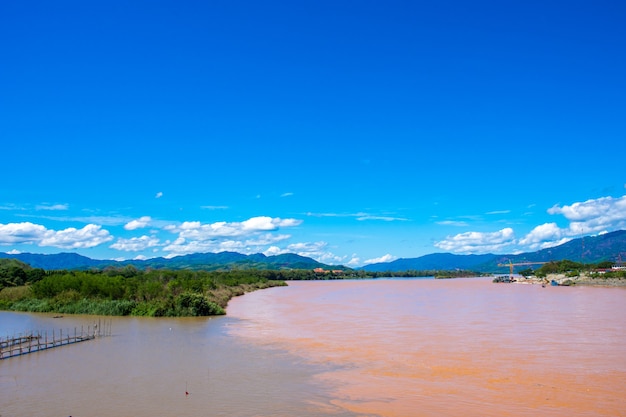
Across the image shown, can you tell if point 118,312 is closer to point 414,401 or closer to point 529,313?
point 414,401

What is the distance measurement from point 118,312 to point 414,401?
25.4 meters

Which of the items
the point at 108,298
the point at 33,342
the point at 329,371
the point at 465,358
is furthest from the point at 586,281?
the point at 33,342

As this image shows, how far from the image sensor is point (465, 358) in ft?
58.2

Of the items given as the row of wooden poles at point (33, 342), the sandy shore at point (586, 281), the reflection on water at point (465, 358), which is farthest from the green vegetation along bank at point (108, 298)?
the sandy shore at point (586, 281)

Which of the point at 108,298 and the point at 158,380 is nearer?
the point at 158,380

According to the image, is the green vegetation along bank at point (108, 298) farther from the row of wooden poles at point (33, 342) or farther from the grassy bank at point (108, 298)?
the row of wooden poles at point (33, 342)

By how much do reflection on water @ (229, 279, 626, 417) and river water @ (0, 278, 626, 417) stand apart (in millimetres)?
51

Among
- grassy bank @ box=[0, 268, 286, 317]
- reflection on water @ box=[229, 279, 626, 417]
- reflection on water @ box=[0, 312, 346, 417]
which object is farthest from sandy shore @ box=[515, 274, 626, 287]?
reflection on water @ box=[0, 312, 346, 417]

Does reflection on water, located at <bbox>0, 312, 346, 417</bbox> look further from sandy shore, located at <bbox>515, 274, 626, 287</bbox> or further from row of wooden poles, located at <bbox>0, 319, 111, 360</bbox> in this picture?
sandy shore, located at <bbox>515, 274, 626, 287</bbox>

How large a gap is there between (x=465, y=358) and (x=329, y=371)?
5.48 m

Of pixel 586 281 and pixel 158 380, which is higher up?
pixel 158 380

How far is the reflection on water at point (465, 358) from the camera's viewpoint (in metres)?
12.3

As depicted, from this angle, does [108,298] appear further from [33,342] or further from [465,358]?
[465,358]

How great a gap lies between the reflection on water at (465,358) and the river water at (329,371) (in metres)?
0.05
